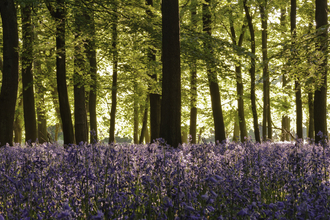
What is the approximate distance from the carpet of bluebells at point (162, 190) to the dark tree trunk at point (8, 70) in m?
5.88

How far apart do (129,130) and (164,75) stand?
22.1 metres

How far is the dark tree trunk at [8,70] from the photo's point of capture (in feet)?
34.2

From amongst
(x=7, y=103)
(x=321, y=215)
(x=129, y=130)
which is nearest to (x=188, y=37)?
(x=7, y=103)

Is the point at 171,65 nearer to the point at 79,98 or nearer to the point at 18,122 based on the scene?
the point at 79,98

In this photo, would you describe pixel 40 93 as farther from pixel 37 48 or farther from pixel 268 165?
pixel 268 165

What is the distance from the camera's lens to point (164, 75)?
8719 mm

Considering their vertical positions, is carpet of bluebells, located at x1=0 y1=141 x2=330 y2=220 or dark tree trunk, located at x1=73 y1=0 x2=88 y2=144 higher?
dark tree trunk, located at x1=73 y1=0 x2=88 y2=144

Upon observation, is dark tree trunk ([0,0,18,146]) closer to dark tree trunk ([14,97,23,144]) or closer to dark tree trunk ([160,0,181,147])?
dark tree trunk ([160,0,181,147])

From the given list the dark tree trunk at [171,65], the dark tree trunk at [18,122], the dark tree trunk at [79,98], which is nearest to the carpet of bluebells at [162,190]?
the dark tree trunk at [171,65]

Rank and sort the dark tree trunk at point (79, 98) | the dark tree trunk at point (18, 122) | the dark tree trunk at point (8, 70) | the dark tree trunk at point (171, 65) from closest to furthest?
the dark tree trunk at point (171, 65) → the dark tree trunk at point (8, 70) → the dark tree trunk at point (79, 98) → the dark tree trunk at point (18, 122)

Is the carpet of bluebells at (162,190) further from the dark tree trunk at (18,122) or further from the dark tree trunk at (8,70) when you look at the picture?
the dark tree trunk at (18,122)

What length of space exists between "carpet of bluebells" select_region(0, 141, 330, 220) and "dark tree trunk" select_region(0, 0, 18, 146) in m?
5.88

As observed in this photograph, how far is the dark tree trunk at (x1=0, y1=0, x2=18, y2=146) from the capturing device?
10422mm

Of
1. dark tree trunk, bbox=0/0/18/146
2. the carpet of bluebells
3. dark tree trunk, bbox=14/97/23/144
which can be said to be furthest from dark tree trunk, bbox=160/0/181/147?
dark tree trunk, bbox=14/97/23/144
